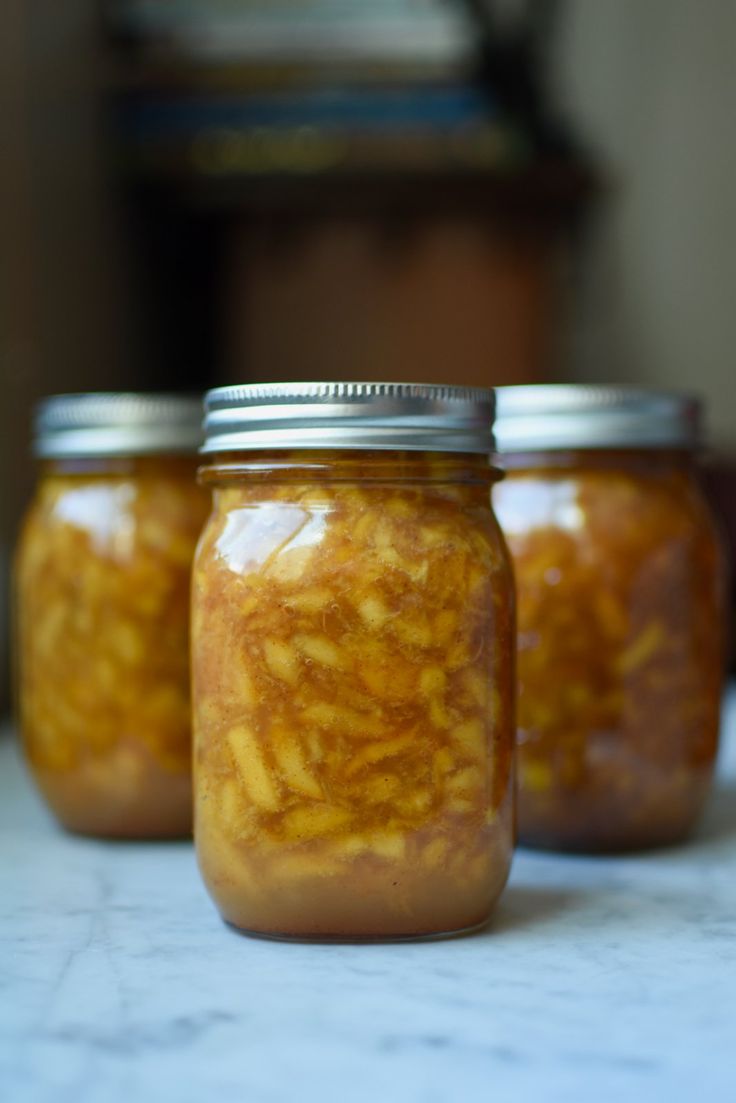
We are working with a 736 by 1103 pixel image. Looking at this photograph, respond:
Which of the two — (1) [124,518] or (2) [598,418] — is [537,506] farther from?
(1) [124,518]

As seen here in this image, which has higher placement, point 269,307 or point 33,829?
point 269,307

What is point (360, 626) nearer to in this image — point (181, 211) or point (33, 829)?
point (33, 829)

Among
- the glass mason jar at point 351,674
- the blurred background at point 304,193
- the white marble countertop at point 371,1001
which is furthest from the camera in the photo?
the blurred background at point 304,193

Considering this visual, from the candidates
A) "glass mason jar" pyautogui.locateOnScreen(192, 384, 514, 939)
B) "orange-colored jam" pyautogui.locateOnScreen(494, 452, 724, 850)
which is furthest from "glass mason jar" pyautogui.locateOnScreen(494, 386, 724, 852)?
"glass mason jar" pyautogui.locateOnScreen(192, 384, 514, 939)

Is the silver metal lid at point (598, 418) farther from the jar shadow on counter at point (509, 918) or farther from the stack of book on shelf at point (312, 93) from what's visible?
the stack of book on shelf at point (312, 93)

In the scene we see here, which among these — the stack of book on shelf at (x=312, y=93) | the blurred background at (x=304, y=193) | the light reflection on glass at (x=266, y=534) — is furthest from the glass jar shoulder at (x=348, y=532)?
the stack of book on shelf at (x=312, y=93)

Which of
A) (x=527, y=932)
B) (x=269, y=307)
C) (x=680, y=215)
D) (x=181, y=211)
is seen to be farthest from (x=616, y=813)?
(x=680, y=215)
